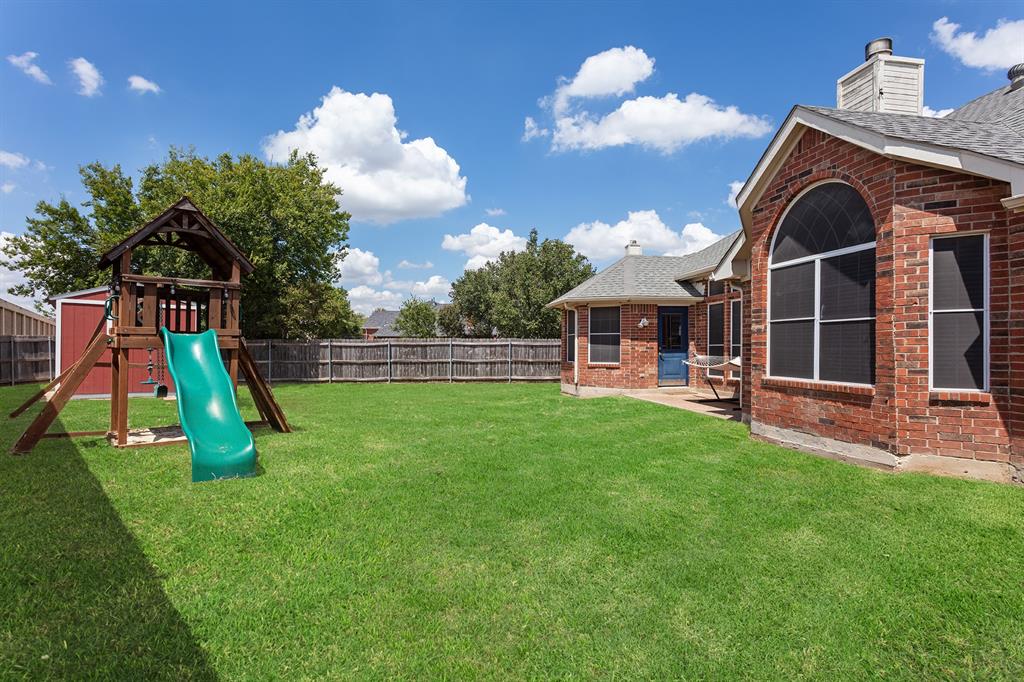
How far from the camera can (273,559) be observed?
392 cm

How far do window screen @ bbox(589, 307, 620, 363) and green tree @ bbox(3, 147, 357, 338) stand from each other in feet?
41.8

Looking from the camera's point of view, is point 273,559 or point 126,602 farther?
point 273,559

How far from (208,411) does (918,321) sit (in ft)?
28.7

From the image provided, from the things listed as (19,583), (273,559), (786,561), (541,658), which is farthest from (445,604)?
(19,583)

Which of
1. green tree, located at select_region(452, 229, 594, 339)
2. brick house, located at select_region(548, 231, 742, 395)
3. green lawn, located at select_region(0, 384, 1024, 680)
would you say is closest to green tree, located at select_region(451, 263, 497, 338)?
green tree, located at select_region(452, 229, 594, 339)

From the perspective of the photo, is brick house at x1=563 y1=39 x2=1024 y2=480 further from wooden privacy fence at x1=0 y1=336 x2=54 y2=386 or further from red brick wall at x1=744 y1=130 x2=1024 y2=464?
wooden privacy fence at x1=0 y1=336 x2=54 y2=386

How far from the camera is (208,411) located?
6883 millimetres

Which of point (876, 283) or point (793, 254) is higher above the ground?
point (793, 254)

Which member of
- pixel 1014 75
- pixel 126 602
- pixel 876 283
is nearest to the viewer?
pixel 126 602

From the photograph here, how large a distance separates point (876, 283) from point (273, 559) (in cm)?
706

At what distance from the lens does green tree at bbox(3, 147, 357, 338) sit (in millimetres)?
20250

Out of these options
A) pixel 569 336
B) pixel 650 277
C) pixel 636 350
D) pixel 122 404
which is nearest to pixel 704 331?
pixel 636 350

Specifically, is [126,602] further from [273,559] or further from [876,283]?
[876,283]

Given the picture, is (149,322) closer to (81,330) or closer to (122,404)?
(122,404)
